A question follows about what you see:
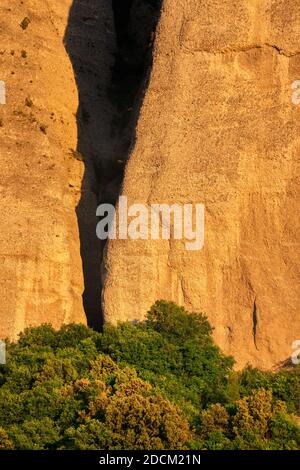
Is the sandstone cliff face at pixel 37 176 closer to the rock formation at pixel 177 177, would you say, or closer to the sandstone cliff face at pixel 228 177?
the rock formation at pixel 177 177

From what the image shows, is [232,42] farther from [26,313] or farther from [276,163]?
[26,313]

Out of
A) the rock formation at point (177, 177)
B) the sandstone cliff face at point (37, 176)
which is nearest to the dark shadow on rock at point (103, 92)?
the rock formation at point (177, 177)

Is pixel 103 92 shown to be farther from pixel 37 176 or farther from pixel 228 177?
pixel 228 177

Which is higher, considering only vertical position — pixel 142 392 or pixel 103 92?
pixel 103 92

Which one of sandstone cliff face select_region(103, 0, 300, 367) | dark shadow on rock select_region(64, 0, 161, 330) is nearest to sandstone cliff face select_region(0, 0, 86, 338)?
dark shadow on rock select_region(64, 0, 161, 330)

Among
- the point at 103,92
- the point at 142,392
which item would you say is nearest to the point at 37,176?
the point at 103,92
